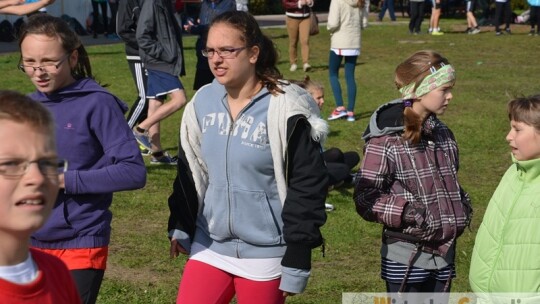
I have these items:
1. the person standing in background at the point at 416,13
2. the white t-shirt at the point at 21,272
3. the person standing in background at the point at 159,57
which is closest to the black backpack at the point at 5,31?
the person standing in background at the point at 416,13

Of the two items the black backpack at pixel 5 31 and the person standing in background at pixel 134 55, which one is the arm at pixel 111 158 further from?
the black backpack at pixel 5 31

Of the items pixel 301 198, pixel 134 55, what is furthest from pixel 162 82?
pixel 301 198

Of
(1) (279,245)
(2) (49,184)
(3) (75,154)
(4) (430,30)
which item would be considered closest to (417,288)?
(1) (279,245)

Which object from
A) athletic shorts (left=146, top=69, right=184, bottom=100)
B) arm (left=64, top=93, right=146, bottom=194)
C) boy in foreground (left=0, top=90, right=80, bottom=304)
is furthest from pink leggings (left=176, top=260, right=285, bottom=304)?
athletic shorts (left=146, top=69, right=184, bottom=100)

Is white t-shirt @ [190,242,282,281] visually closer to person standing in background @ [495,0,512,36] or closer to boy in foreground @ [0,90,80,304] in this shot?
boy in foreground @ [0,90,80,304]

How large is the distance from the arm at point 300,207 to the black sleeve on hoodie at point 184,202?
516 mm

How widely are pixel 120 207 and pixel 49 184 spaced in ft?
21.2

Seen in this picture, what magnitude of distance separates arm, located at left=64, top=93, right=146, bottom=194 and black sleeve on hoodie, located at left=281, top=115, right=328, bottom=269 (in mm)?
692

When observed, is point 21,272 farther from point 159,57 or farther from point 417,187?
point 159,57

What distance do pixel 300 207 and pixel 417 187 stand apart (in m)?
0.96

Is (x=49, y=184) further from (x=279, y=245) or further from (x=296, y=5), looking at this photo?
(x=296, y=5)

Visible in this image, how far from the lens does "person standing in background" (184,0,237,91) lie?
429 inches

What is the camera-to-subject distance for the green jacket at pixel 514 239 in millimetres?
4703

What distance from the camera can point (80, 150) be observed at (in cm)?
438
